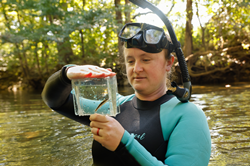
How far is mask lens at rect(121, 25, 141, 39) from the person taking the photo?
5.11 feet

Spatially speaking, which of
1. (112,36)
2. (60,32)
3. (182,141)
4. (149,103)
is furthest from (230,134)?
(112,36)

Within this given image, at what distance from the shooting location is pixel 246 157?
2.61m

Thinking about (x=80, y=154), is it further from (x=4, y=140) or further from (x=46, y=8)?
(x=46, y=8)

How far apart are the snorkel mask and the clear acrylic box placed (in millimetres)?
405

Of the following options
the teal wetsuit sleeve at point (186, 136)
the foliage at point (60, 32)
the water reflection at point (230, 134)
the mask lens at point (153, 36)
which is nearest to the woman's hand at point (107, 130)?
the teal wetsuit sleeve at point (186, 136)

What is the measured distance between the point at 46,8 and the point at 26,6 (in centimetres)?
180

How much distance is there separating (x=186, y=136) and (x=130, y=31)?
0.85 meters

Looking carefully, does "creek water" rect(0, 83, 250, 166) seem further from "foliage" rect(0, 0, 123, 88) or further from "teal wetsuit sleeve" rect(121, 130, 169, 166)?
"foliage" rect(0, 0, 123, 88)

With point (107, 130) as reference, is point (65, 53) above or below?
above

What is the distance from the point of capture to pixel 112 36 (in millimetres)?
17984

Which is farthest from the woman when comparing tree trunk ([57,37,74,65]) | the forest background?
tree trunk ([57,37,74,65])

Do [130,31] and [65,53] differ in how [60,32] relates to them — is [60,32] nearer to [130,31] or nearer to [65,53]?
[65,53]

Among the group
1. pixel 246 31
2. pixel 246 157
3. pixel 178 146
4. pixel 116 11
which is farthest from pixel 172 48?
pixel 246 31

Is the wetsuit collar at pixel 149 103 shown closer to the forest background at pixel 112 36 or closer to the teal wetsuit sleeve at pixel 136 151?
the teal wetsuit sleeve at pixel 136 151
